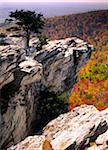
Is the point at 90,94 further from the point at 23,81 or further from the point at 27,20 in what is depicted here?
the point at 23,81

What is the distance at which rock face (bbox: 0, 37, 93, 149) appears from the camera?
154 feet

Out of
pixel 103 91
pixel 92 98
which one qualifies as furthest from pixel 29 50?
pixel 103 91

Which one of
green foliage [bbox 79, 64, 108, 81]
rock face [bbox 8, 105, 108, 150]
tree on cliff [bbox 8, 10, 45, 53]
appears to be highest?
tree on cliff [bbox 8, 10, 45, 53]

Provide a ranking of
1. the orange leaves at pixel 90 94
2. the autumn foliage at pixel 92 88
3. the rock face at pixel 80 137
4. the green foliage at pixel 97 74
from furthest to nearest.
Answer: the green foliage at pixel 97 74 < the autumn foliage at pixel 92 88 < the orange leaves at pixel 90 94 < the rock face at pixel 80 137

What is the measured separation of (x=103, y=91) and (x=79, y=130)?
11374 centimetres

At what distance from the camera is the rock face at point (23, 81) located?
47000 millimetres

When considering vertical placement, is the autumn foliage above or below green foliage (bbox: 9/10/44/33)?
below

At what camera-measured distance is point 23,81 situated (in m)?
48.5

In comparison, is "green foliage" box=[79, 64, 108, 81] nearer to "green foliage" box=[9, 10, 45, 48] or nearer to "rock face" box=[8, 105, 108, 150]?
"green foliage" box=[9, 10, 45, 48]

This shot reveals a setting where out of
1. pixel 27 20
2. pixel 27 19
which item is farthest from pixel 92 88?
pixel 27 19

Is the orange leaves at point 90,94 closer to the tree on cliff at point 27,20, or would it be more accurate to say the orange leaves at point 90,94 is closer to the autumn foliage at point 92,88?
the autumn foliage at point 92,88

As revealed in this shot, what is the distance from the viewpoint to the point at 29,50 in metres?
61.6

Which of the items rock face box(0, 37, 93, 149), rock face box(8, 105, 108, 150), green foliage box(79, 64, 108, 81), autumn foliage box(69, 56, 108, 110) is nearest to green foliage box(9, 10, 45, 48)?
rock face box(0, 37, 93, 149)

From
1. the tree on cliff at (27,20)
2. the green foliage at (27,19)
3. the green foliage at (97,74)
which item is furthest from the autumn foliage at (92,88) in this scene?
the green foliage at (27,19)
